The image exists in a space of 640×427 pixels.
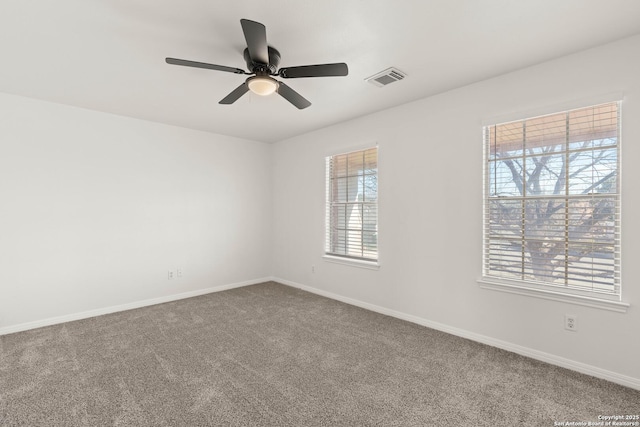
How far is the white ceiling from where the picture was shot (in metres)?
1.94

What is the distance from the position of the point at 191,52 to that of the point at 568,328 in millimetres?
3931

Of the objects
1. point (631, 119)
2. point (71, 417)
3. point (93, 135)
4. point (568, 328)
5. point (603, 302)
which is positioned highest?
point (93, 135)

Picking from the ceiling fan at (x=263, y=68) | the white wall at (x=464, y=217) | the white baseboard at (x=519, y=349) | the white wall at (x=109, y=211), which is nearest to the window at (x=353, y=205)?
the white wall at (x=464, y=217)

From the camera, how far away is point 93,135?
3861mm

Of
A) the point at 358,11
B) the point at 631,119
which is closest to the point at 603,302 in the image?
the point at 631,119

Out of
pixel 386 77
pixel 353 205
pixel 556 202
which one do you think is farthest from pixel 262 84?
pixel 556 202

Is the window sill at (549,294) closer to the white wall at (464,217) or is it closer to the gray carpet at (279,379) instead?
the white wall at (464,217)

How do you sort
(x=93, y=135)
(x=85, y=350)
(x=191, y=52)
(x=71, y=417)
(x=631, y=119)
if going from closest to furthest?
(x=71, y=417), (x=631, y=119), (x=191, y=52), (x=85, y=350), (x=93, y=135)

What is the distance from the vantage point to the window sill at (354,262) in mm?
4047

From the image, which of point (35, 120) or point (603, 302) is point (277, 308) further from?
point (35, 120)

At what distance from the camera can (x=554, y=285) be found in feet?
8.64

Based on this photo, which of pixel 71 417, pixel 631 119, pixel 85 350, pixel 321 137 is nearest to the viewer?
pixel 71 417

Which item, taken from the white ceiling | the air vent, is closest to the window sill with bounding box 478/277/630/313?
the white ceiling

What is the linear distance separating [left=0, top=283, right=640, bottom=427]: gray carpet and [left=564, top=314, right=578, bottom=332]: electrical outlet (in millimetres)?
351
